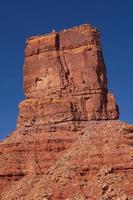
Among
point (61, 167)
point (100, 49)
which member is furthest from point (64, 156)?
point (100, 49)

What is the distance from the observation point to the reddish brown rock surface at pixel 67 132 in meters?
98.8

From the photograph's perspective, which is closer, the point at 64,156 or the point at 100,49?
the point at 64,156

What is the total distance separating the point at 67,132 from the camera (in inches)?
4296

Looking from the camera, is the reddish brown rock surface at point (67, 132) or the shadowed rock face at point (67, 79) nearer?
the reddish brown rock surface at point (67, 132)

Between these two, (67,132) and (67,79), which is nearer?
(67,132)

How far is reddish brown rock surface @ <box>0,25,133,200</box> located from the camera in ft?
324

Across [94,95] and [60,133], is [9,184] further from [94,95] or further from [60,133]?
[94,95]

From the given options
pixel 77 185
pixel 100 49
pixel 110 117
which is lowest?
pixel 77 185

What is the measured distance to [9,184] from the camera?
10494 centimetres

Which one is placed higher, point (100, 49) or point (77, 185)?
point (100, 49)

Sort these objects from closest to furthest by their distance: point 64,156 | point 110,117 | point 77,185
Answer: point 77,185, point 64,156, point 110,117

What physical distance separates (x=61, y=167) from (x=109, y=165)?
6062mm

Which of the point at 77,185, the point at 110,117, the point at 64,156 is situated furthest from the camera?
the point at 110,117

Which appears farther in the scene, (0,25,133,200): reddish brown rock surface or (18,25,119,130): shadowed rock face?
(18,25,119,130): shadowed rock face
